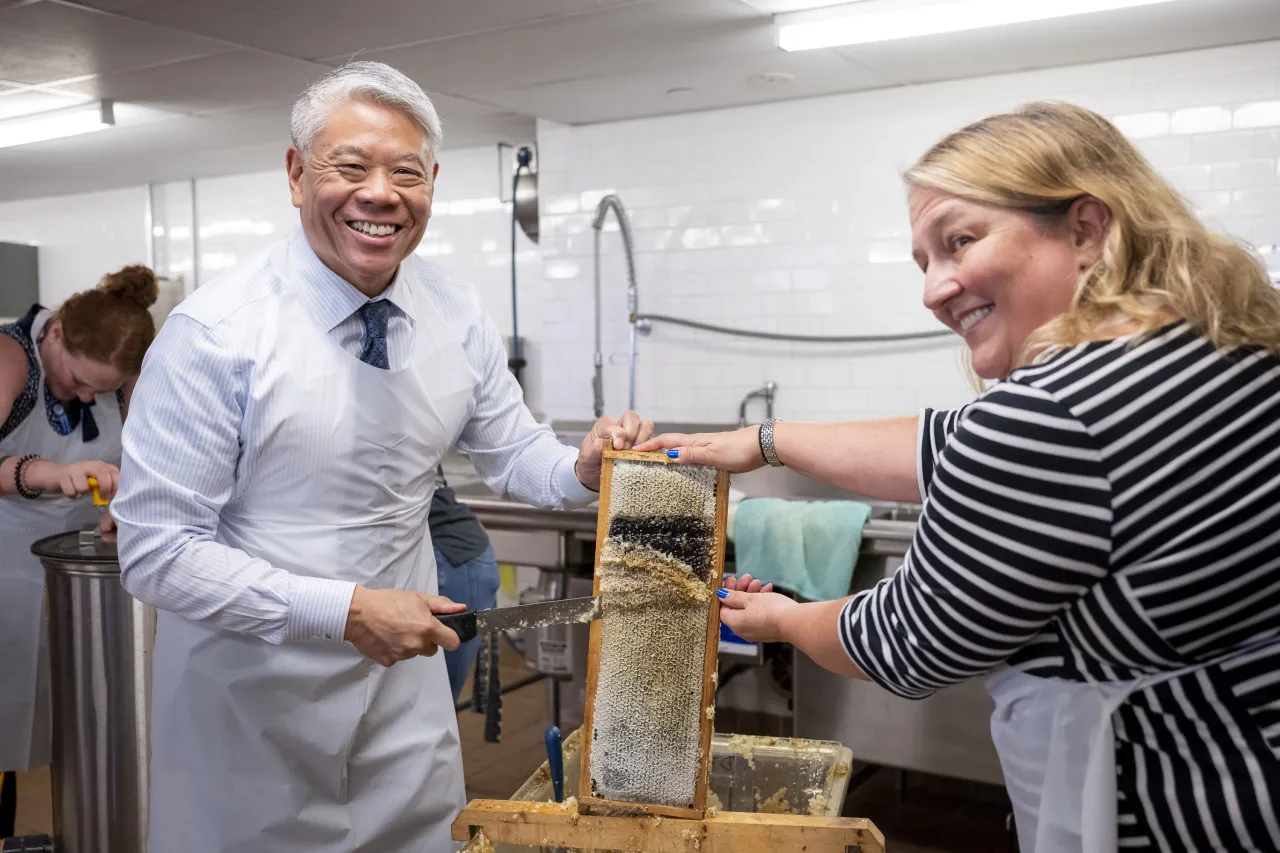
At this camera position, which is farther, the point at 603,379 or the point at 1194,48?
the point at 603,379

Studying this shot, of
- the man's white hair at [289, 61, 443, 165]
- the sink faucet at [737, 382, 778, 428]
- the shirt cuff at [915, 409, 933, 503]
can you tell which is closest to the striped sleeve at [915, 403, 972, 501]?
the shirt cuff at [915, 409, 933, 503]

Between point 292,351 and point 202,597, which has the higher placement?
point 292,351

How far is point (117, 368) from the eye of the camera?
2.76 metres

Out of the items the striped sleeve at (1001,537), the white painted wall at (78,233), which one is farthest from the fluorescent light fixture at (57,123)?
the striped sleeve at (1001,537)

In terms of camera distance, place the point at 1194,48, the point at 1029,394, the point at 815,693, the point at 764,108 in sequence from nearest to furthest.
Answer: the point at 1029,394
the point at 815,693
the point at 1194,48
the point at 764,108

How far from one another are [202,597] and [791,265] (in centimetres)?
318

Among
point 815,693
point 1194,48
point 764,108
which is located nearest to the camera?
point 815,693

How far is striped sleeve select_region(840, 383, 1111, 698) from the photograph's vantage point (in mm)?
1031

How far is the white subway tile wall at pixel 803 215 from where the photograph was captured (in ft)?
12.0

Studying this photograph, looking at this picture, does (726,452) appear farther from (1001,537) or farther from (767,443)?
(1001,537)

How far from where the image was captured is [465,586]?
2.86 metres

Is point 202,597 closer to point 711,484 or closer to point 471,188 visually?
point 711,484

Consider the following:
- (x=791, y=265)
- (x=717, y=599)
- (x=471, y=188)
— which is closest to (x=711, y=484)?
(x=717, y=599)

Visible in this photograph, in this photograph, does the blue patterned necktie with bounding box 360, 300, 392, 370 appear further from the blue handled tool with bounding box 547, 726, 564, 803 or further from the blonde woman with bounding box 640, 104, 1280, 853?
the blonde woman with bounding box 640, 104, 1280, 853
